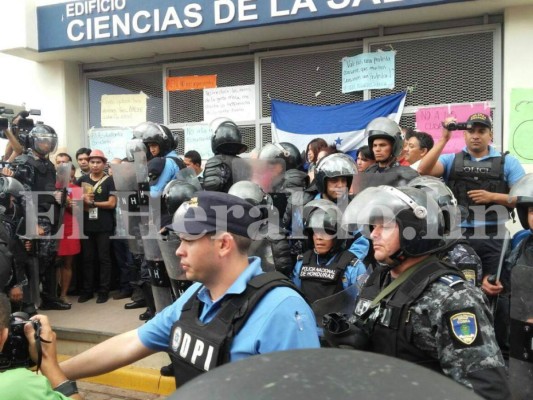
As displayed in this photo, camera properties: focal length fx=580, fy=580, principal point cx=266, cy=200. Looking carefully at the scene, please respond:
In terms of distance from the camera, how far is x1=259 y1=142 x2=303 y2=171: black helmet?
6.22 metres

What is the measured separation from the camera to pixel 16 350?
2.19m

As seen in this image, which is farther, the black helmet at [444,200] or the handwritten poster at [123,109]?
the handwritten poster at [123,109]

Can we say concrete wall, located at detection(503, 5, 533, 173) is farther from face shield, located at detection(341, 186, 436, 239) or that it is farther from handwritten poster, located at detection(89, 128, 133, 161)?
handwritten poster, located at detection(89, 128, 133, 161)

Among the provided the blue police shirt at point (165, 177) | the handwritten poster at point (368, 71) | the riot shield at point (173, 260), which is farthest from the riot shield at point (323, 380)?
the handwritten poster at point (368, 71)

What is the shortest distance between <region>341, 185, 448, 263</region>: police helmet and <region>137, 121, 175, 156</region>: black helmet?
368 cm

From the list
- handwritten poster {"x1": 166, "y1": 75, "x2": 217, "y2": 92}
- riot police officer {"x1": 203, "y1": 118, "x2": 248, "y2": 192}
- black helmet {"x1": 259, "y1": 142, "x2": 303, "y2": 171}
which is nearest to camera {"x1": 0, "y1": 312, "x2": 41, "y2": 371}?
riot police officer {"x1": 203, "y1": 118, "x2": 248, "y2": 192}

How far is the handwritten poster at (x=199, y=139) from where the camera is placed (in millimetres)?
9211

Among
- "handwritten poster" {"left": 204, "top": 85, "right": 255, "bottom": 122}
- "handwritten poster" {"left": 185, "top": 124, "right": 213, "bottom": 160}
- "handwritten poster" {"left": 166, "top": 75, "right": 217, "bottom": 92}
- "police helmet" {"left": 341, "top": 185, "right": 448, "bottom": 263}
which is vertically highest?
"handwritten poster" {"left": 166, "top": 75, "right": 217, "bottom": 92}

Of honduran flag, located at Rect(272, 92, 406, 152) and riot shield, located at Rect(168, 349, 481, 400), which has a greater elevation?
honduran flag, located at Rect(272, 92, 406, 152)

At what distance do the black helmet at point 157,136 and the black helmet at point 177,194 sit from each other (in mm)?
1154

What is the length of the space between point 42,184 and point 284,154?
110 inches

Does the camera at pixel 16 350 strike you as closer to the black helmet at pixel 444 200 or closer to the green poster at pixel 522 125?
the black helmet at pixel 444 200

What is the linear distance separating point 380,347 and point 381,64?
20.6 ft

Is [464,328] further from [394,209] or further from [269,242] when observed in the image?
[269,242]
